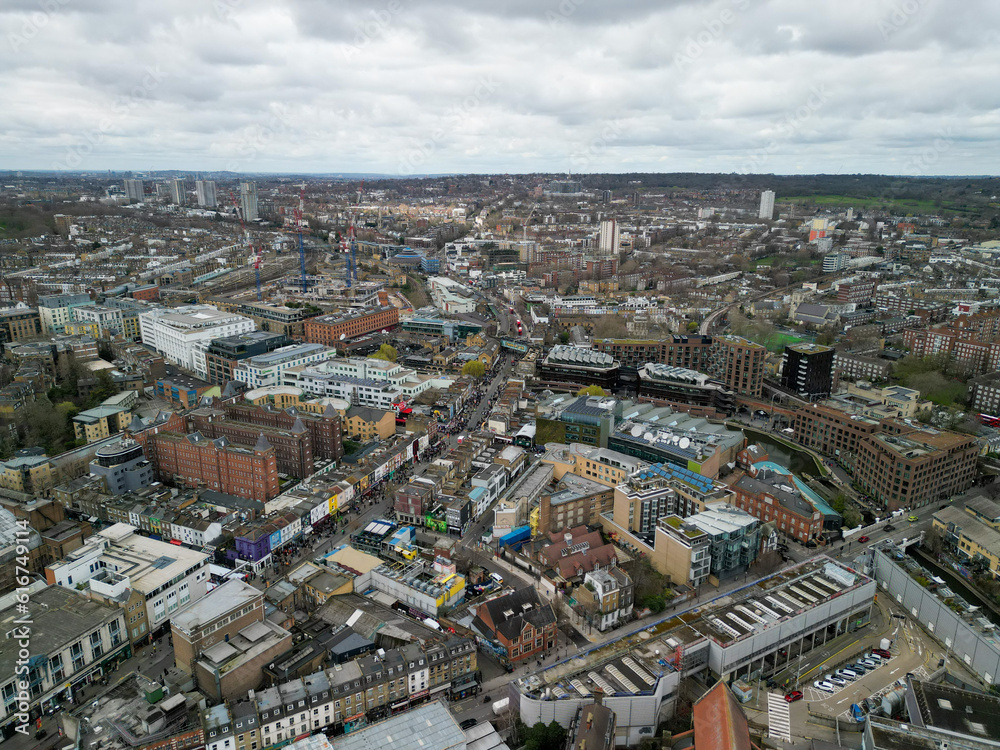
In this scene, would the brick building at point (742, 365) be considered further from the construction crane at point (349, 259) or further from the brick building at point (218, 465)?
the construction crane at point (349, 259)

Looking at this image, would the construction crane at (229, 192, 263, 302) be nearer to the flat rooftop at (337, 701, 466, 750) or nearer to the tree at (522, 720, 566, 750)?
the flat rooftop at (337, 701, 466, 750)

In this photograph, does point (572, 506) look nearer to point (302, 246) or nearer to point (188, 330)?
point (188, 330)

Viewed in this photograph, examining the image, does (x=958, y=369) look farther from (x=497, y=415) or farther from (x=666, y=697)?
(x=666, y=697)

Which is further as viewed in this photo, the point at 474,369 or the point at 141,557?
the point at 474,369

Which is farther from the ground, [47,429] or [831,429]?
[47,429]

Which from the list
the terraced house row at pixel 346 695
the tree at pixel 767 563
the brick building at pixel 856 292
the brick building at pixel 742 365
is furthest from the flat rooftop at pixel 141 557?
the brick building at pixel 856 292

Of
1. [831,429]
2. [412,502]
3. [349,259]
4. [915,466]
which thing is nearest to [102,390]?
[412,502]
